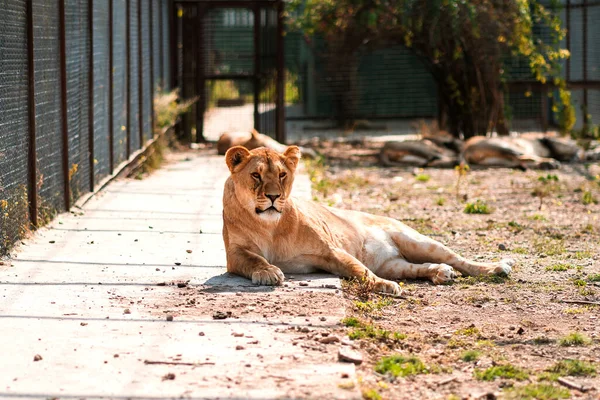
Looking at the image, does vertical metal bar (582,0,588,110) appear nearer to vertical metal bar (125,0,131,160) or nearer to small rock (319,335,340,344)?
vertical metal bar (125,0,131,160)

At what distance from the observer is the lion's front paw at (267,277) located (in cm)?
692

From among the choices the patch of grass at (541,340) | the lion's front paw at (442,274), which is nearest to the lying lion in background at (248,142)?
the lion's front paw at (442,274)

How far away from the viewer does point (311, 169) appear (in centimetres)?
1473

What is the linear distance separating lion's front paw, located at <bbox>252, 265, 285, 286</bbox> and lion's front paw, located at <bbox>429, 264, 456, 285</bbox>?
3.80ft

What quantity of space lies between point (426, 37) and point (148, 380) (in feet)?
44.3

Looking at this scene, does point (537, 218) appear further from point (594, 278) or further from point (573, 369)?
point (573, 369)

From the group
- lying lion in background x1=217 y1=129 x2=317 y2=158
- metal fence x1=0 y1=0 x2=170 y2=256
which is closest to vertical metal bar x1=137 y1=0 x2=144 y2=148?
metal fence x1=0 y1=0 x2=170 y2=256

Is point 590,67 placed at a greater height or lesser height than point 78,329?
greater

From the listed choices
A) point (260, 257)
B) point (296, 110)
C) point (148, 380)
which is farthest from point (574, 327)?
point (296, 110)

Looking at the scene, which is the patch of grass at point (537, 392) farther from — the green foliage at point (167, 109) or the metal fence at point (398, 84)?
the metal fence at point (398, 84)

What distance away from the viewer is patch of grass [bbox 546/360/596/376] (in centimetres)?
525

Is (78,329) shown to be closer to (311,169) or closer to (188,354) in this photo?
(188,354)

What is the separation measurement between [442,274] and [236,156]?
1610mm

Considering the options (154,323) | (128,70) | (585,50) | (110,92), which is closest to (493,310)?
(154,323)
